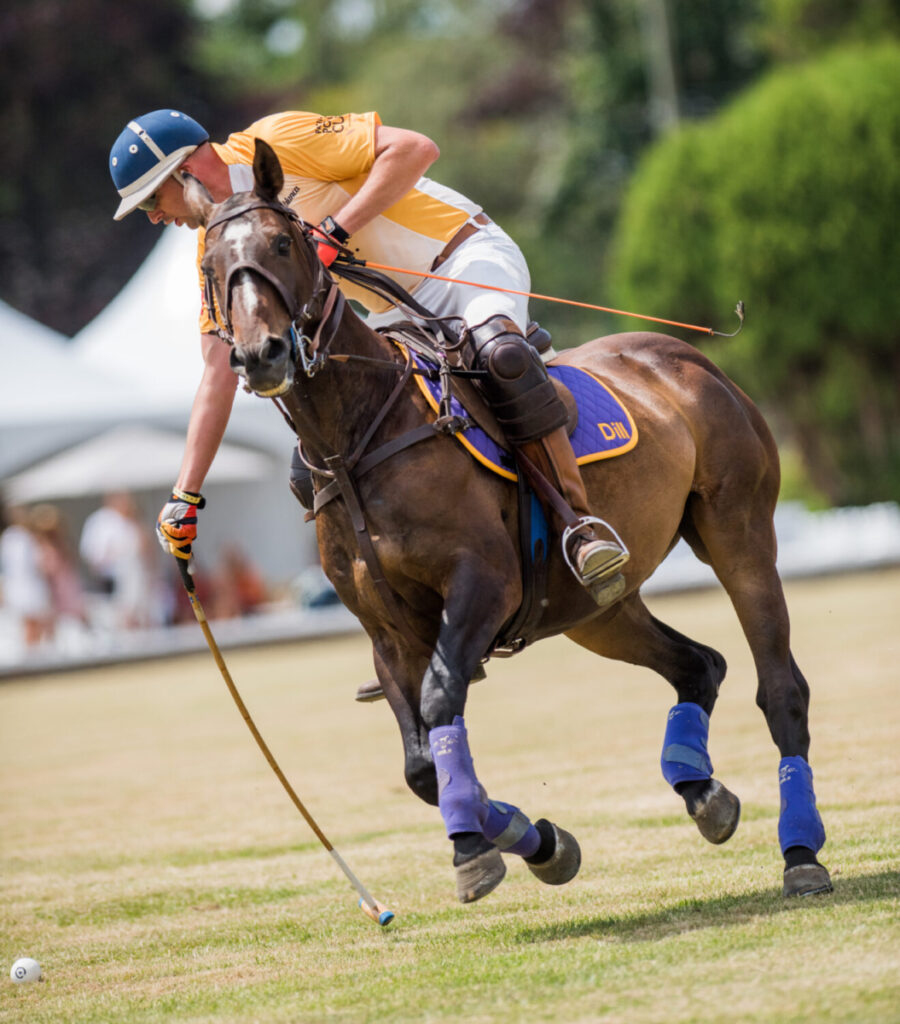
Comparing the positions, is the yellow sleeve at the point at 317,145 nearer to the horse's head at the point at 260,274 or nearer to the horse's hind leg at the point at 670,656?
the horse's head at the point at 260,274

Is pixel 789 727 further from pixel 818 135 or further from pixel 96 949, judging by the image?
pixel 818 135

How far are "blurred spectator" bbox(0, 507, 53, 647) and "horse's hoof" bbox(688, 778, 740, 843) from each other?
16.1 m

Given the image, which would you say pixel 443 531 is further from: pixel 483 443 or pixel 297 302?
pixel 297 302

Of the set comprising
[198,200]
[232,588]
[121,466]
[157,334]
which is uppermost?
[198,200]

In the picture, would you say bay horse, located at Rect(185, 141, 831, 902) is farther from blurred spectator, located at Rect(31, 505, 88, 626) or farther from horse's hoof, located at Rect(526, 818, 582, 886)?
blurred spectator, located at Rect(31, 505, 88, 626)

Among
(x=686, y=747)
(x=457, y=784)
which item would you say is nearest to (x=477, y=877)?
(x=457, y=784)

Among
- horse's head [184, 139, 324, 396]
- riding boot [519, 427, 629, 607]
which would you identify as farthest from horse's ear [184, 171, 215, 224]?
riding boot [519, 427, 629, 607]

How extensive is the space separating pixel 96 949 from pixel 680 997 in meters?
2.64

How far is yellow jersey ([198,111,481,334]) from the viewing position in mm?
5863

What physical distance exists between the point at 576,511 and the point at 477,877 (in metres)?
1.47

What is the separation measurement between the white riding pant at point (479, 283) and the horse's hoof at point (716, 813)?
6.27 feet

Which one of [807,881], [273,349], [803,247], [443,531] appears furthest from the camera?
[803,247]

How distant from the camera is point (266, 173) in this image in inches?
207

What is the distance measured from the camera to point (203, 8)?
191 ft
